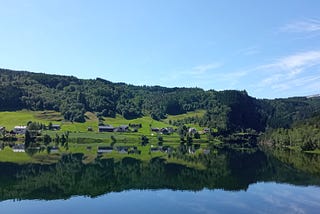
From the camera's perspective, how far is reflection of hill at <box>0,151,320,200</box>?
48562 millimetres

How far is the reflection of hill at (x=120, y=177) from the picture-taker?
159 ft

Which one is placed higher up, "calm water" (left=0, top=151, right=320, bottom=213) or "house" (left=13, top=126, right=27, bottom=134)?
"house" (left=13, top=126, right=27, bottom=134)

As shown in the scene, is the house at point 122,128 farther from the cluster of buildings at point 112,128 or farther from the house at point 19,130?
the house at point 19,130

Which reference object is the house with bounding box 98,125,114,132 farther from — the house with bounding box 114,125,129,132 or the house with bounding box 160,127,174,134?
the house with bounding box 160,127,174,134

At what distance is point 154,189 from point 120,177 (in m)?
11.6

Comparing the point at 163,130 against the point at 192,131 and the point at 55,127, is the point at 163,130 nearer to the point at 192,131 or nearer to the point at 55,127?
the point at 192,131

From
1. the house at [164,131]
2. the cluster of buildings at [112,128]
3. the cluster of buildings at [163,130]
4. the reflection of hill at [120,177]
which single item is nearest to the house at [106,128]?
the cluster of buildings at [112,128]

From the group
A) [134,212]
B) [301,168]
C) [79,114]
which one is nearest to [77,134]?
[79,114]

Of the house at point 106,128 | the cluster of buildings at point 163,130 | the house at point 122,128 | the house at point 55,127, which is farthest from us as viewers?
the cluster of buildings at point 163,130

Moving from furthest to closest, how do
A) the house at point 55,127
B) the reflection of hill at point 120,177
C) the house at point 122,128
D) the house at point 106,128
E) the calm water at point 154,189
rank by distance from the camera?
the house at point 122,128
the house at point 106,128
the house at point 55,127
the reflection of hill at point 120,177
the calm water at point 154,189

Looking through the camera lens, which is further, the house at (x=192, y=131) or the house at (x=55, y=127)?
the house at (x=192, y=131)

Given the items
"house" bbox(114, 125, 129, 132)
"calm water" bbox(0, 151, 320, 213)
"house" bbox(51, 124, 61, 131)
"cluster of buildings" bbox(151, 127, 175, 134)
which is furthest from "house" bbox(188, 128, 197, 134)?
"calm water" bbox(0, 151, 320, 213)

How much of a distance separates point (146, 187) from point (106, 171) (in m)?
16.9

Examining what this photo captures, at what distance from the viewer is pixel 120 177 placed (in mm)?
61875
